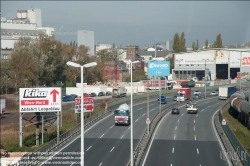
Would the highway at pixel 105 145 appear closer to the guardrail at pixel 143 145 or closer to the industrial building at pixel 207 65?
the guardrail at pixel 143 145

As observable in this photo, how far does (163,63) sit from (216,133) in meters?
12.9

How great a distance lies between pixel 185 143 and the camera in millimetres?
26312

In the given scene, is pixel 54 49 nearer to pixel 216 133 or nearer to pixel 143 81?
pixel 143 81

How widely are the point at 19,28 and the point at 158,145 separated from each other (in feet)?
157

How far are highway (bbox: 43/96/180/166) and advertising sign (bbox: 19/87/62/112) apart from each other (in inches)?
108

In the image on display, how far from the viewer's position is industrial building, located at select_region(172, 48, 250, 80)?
215ft

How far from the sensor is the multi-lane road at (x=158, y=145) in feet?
69.0

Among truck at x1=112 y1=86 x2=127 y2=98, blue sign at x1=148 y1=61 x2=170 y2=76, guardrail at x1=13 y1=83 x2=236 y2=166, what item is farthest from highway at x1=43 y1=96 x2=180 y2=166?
truck at x1=112 y1=86 x2=127 y2=98

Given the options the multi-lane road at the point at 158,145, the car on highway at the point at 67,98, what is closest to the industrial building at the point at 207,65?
the car on highway at the point at 67,98

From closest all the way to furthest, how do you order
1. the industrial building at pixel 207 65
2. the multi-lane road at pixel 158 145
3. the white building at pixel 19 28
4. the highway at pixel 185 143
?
the multi-lane road at pixel 158 145 < the highway at pixel 185 143 < the white building at pixel 19 28 < the industrial building at pixel 207 65

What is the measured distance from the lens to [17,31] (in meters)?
67.2

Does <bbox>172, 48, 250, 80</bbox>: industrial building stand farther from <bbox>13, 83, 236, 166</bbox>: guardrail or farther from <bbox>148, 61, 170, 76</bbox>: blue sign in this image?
<bbox>13, 83, 236, 166</bbox>: guardrail

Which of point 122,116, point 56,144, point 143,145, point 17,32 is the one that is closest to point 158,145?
point 143,145

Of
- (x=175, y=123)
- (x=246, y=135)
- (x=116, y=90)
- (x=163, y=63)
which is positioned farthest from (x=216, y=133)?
(x=116, y=90)
